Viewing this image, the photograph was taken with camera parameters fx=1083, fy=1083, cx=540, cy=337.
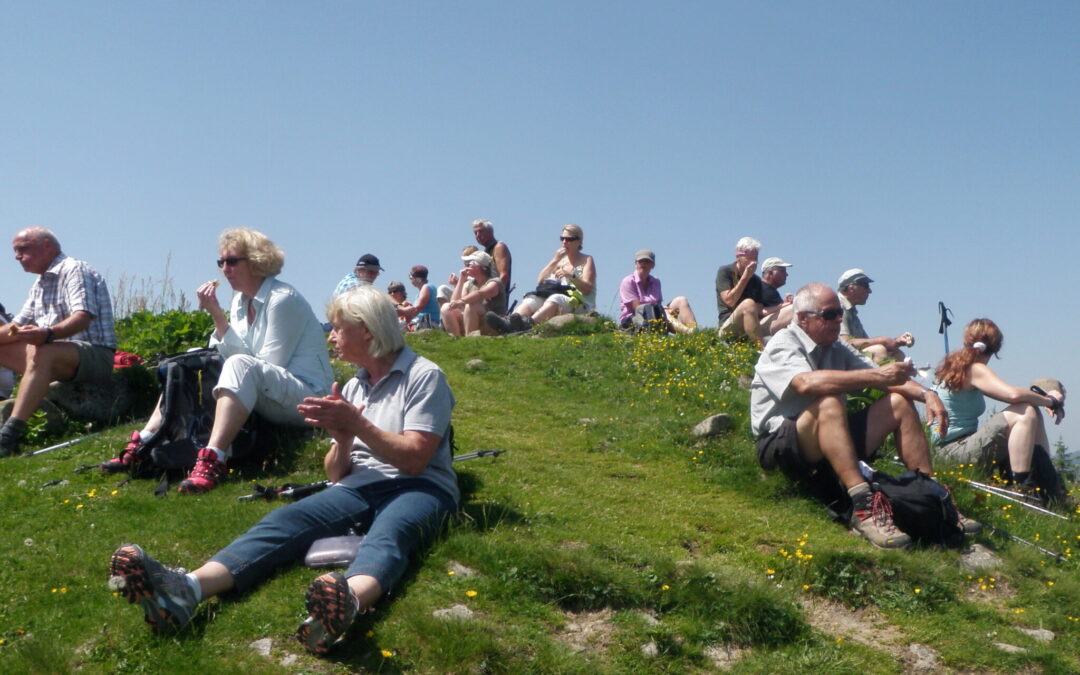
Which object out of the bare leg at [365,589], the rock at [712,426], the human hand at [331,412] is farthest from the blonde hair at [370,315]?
the rock at [712,426]

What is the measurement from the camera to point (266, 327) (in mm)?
7699

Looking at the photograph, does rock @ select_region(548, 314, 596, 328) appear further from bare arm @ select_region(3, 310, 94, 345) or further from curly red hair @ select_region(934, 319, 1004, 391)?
bare arm @ select_region(3, 310, 94, 345)

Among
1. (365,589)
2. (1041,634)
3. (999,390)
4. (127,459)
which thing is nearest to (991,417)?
(999,390)

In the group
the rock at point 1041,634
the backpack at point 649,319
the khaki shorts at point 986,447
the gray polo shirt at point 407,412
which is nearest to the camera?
the gray polo shirt at point 407,412

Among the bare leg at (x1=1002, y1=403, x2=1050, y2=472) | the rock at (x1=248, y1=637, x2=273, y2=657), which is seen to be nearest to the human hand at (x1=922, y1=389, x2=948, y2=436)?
the bare leg at (x1=1002, y1=403, x2=1050, y2=472)

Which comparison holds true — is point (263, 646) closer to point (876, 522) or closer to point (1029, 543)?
point (876, 522)

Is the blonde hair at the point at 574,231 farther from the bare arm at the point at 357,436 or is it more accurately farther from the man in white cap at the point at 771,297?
the bare arm at the point at 357,436

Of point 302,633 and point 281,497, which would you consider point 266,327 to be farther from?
point 302,633

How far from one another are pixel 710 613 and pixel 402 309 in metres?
12.1

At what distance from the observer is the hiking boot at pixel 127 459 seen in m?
7.45

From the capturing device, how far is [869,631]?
18.9 feet

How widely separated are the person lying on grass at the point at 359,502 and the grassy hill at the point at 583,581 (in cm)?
14

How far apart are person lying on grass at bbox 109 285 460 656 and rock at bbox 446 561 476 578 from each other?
20cm

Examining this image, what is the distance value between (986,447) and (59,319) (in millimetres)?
7967
